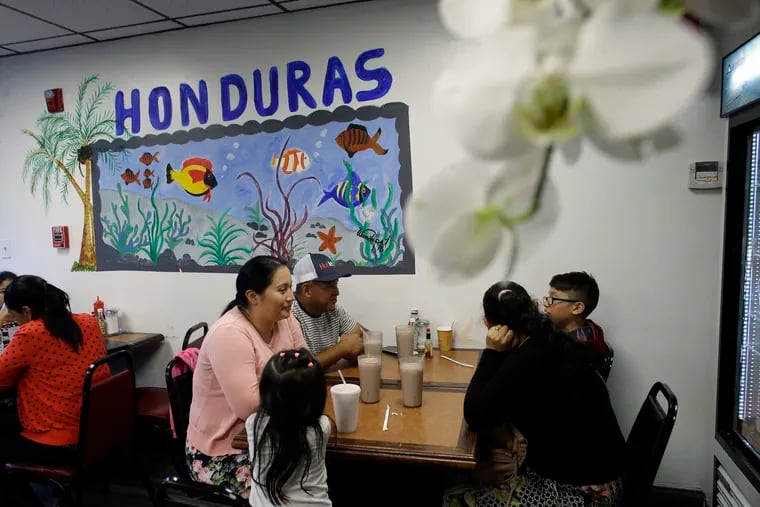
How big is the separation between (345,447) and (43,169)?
3099 millimetres

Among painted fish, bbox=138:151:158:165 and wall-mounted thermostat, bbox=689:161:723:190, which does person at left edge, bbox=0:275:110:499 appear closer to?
painted fish, bbox=138:151:158:165

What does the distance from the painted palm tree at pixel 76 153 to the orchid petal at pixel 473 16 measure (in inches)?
137

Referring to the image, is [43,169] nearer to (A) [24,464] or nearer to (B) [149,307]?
(B) [149,307]

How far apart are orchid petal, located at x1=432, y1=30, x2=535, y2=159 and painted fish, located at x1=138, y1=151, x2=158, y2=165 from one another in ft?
10.7

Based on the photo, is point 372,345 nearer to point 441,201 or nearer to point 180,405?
point 180,405

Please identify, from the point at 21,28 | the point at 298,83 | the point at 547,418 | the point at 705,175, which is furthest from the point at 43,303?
the point at 705,175

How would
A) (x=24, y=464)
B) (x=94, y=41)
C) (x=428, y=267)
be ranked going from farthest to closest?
1. (x=94, y=41)
2. (x=24, y=464)
3. (x=428, y=267)

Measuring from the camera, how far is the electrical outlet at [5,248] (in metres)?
3.46

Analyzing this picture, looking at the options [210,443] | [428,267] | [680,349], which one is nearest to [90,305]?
[210,443]

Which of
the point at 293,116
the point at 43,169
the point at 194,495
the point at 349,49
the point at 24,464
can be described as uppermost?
the point at 349,49

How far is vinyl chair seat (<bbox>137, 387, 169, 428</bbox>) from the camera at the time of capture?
2.57 m

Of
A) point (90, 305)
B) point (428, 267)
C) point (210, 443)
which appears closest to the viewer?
point (428, 267)

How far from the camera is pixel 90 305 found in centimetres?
332

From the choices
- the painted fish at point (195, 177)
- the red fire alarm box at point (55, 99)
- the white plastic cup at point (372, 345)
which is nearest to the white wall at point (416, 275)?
the red fire alarm box at point (55, 99)
